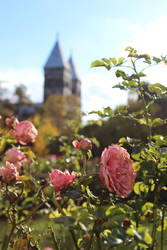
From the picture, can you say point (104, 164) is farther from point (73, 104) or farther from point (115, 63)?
point (73, 104)

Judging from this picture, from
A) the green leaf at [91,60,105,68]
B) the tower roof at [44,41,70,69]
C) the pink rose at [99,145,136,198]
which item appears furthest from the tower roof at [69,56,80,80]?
the pink rose at [99,145,136,198]

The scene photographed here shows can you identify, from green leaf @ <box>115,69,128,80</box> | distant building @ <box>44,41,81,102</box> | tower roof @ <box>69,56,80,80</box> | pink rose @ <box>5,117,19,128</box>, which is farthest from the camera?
tower roof @ <box>69,56,80,80</box>

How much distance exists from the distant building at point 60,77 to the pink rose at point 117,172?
60.7 metres

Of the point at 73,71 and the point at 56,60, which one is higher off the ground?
the point at 56,60

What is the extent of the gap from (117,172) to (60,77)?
64829mm

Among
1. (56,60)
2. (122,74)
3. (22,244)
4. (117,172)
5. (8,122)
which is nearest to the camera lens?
(117,172)

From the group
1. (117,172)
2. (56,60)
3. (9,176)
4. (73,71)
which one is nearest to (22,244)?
(9,176)

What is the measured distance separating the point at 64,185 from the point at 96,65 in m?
0.53

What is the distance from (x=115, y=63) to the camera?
46.4 inches

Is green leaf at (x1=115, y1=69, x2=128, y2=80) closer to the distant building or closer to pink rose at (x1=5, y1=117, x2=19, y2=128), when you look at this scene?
pink rose at (x1=5, y1=117, x2=19, y2=128)

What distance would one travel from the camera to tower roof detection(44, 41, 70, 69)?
5844 centimetres

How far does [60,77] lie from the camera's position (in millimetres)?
64562

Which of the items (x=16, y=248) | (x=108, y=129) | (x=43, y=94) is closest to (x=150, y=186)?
(x=16, y=248)

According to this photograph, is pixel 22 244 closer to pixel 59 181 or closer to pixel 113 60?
pixel 59 181
